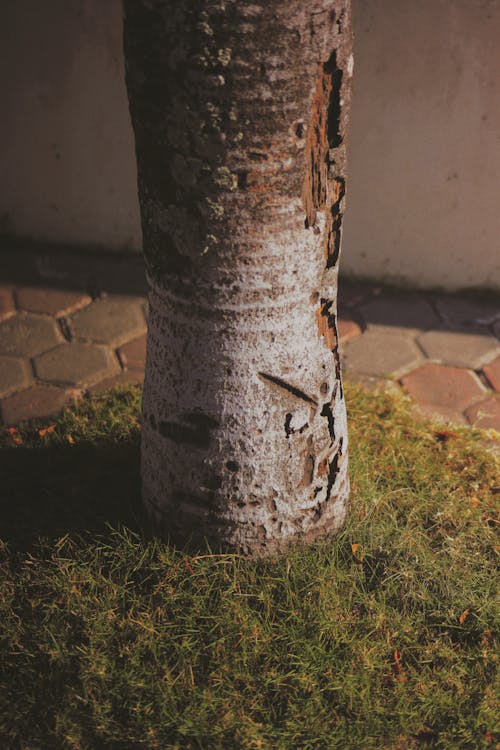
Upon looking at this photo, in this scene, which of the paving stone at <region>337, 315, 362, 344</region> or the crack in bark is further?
the paving stone at <region>337, 315, 362, 344</region>

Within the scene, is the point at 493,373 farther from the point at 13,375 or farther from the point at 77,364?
the point at 13,375

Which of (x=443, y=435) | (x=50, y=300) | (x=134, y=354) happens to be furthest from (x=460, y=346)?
(x=50, y=300)

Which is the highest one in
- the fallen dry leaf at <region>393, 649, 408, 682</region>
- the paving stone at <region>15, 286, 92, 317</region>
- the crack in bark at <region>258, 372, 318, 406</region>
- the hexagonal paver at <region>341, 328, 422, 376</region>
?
the crack in bark at <region>258, 372, 318, 406</region>

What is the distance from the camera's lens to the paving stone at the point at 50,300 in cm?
361

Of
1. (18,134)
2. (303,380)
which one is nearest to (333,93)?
(303,380)

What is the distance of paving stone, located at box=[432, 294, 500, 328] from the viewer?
3.64m

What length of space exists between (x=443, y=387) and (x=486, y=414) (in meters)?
0.24

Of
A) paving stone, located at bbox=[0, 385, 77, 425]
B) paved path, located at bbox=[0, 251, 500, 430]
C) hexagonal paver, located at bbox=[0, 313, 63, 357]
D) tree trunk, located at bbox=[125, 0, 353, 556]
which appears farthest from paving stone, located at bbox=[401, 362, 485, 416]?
hexagonal paver, located at bbox=[0, 313, 63, 357]

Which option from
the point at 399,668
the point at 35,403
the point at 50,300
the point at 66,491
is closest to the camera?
the point at 399,668

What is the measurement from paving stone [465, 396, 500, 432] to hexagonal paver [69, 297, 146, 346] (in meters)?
1.53

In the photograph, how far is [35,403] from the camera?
3047mm

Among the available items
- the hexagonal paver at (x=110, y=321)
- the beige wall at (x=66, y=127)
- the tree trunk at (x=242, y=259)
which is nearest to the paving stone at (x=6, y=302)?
the hexagonal paver at (x=110, y=321)

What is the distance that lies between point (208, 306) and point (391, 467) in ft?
3.48

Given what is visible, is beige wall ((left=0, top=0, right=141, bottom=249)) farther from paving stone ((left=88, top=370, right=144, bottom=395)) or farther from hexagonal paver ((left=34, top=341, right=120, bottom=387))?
paving stone ((left=88, top=370, right=144, bottom=395))
